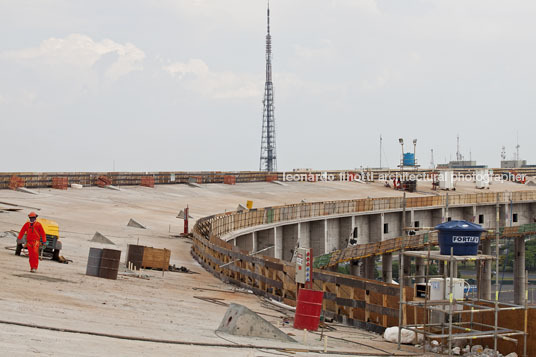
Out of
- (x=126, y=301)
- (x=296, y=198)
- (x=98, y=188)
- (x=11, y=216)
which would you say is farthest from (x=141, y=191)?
(x=126, y=301)

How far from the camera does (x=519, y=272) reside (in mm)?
68375

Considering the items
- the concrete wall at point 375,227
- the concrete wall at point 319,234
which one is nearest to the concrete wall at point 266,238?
the concrete wall at point 319,234

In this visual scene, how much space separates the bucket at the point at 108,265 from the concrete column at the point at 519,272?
54243mm

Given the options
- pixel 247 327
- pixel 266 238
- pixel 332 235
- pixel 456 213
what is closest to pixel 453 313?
pixel 247 327

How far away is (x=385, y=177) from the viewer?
112 meters

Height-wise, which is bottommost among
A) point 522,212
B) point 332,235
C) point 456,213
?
point 332,235

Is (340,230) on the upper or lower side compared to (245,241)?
upper

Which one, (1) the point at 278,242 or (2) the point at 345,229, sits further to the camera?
(2) the point at 345,229

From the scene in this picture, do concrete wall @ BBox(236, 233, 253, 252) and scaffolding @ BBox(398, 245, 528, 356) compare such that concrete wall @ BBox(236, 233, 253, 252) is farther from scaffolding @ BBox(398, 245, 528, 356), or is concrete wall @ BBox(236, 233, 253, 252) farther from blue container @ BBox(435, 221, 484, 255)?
blue container @ BBox(435, 221, 484, 255)

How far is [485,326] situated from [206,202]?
49665 millimetres

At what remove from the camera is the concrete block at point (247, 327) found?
555 inches

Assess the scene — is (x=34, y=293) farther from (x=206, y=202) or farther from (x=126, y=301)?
(x=206, y=202)

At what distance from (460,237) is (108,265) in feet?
33.7

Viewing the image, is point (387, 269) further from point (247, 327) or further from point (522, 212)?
point (247, 327)
